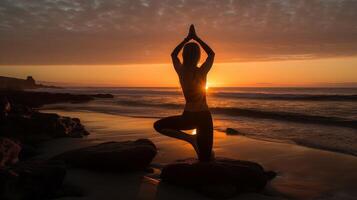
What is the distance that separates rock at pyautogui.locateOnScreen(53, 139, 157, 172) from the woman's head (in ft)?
7.89

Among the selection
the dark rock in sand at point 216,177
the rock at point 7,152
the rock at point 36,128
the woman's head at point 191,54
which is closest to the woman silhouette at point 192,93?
the woman's head at point 191,54

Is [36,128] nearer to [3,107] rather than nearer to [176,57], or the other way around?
[3,107]

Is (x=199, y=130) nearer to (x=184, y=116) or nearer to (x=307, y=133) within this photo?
(x=184, y=116)

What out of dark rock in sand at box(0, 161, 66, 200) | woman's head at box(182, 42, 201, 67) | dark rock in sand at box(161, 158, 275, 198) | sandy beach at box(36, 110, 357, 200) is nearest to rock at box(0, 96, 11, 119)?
sandy beach at box(36, 110, 357, 200)

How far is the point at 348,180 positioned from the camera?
768 cm

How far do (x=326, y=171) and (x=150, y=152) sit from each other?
4.07 m

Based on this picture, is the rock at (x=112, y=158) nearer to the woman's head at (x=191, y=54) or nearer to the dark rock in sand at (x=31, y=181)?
the dark rock in sand at (x=31, y=181)

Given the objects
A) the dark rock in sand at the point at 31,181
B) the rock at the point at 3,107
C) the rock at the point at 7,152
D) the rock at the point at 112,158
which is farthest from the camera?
the rock at the point at 3,107

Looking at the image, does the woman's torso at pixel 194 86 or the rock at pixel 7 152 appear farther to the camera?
the rock at pixel 7 152

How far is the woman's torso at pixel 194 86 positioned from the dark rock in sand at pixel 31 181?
240 cm

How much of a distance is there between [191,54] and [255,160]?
14.5ft

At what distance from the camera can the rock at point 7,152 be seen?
6734 millimetres

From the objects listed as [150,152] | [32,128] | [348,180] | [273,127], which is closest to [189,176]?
[150,152]

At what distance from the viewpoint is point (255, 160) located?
959 centimetres
